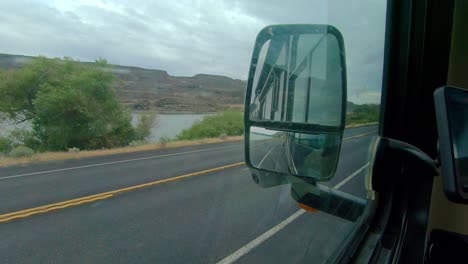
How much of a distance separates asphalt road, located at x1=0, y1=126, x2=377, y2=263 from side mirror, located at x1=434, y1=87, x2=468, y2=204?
1259mm

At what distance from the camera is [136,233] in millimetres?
2861

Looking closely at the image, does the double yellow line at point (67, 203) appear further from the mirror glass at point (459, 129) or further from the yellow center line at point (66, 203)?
the mirror glass at point (459, 129)

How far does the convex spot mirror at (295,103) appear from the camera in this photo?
1.76 meters

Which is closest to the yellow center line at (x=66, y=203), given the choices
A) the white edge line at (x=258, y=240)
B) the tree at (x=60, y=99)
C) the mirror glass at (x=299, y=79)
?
the tree at (x=60, y=99)

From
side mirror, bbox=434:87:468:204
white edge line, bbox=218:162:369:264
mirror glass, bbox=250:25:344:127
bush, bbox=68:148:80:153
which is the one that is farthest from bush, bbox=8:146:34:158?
side mirror, bbox=434:87:468:204

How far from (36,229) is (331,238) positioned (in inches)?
82.7

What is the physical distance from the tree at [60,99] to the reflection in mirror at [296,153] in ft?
4.65

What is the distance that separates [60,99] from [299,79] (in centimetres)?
206

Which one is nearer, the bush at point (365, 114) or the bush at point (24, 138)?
the bush at point (24, 138)

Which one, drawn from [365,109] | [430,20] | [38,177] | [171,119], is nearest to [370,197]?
[365,109]

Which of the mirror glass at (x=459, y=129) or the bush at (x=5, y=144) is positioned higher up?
the mirror glass at (x=459, y=129)

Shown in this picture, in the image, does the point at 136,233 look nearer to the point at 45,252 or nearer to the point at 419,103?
the point at 45,252

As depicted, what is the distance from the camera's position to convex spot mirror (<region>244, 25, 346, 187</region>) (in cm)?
176

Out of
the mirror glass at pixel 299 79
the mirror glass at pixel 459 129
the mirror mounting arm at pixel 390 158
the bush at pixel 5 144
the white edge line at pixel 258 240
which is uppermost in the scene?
the mirror glass at pixel 299 79
